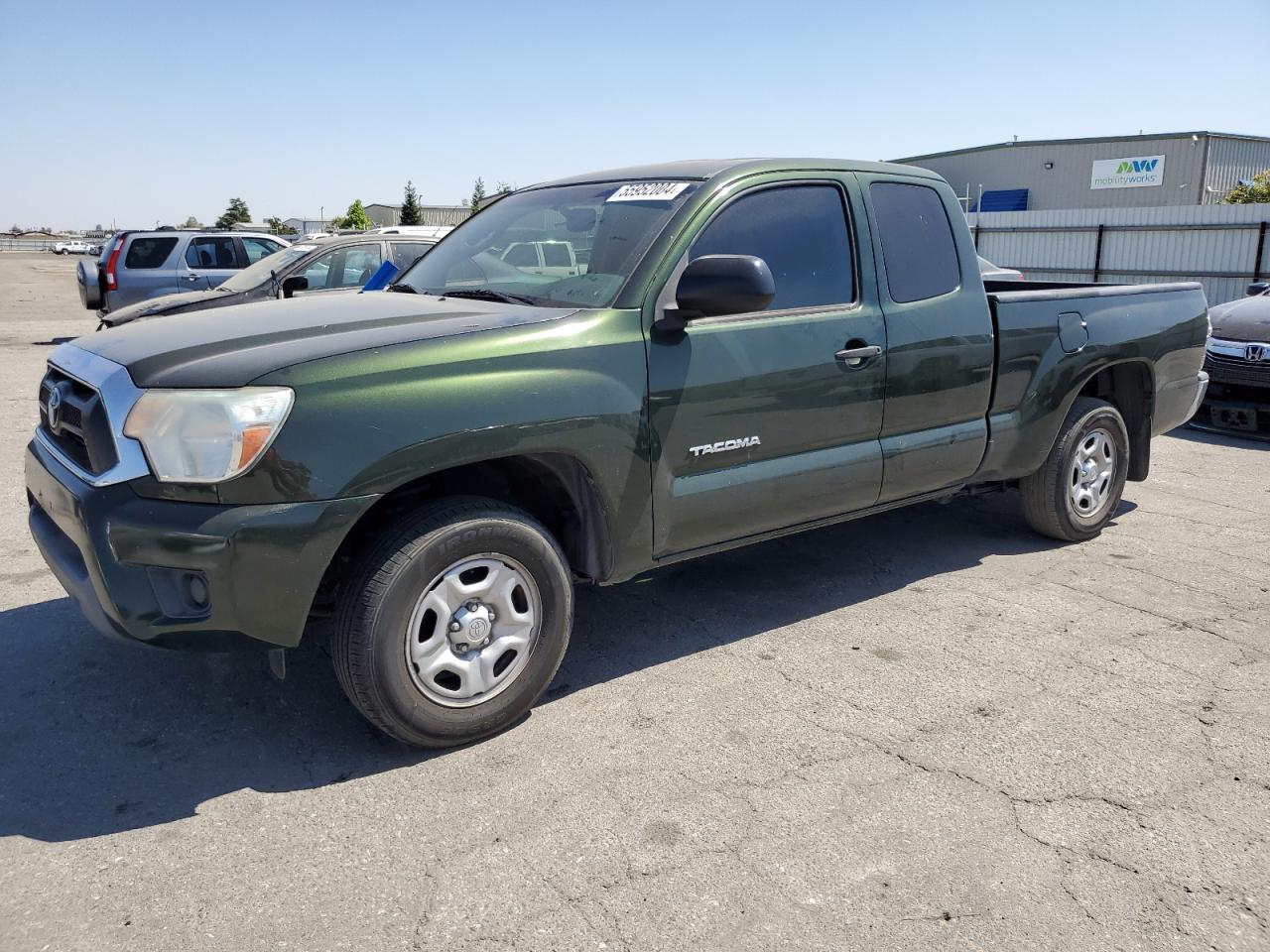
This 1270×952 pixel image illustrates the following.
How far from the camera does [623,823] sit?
2.97 meters

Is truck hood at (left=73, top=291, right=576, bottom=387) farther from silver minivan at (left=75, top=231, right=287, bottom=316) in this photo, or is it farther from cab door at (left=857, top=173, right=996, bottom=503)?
silver minivan at (left=75, top=231, right=287, bottom=316)

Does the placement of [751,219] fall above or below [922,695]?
above

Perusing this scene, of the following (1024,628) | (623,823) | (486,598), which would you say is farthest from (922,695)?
(486,598)

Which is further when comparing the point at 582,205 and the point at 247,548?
the point at 582,205

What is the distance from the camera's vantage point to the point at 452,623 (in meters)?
3.30

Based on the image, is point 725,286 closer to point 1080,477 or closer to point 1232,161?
point 1080,477

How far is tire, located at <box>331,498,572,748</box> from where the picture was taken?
3125 millimetres

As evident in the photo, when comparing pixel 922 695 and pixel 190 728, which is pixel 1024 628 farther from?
pixel 190 728

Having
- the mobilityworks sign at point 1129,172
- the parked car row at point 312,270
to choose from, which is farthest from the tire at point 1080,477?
the mobilityworks sign at point 1129,172

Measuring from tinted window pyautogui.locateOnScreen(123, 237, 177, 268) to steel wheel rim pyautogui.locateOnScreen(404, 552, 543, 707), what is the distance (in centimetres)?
1409

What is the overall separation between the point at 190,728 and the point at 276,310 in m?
1.53

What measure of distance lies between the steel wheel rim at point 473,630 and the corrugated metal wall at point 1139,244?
15.4 metres

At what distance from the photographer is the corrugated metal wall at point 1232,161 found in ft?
129

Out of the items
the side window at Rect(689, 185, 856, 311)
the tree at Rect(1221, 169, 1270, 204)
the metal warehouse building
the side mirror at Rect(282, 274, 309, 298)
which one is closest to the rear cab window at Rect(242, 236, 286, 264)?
the side mirror at Rect(282, 274, 309, 298)
